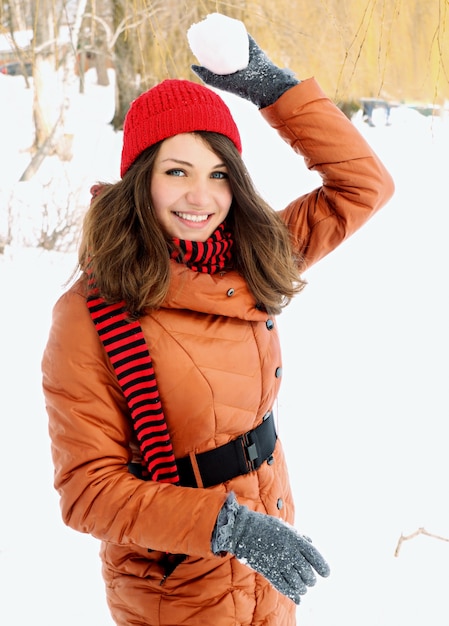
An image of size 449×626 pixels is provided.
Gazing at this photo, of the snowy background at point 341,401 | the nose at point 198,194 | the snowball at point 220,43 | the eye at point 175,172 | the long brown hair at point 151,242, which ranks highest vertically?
the snowball at point 220,43

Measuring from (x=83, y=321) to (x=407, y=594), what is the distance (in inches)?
74.6

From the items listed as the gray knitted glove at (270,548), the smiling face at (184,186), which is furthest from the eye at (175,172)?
the gray knitted glove at (270,548)

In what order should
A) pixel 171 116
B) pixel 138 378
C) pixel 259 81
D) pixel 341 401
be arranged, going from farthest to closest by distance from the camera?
pixel 341 401 → pixel 259 81 → pixel 171 116 → pixel 138 378

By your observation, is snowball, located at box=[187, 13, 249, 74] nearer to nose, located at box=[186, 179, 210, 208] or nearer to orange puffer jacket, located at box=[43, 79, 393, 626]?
orange puffer jacket, located at box=[43, 79, 393, 626]

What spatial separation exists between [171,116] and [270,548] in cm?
91

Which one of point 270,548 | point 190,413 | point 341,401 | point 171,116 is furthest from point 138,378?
point 341,401

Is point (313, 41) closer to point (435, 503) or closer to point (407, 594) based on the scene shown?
point (435, 503)

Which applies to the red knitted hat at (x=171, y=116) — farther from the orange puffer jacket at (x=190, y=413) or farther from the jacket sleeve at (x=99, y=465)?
the jacket sleeve at (x=99, y=465)

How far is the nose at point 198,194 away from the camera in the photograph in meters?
1.49

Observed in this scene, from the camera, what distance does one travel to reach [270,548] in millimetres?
1280

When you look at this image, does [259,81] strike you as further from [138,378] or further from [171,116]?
[138,378]

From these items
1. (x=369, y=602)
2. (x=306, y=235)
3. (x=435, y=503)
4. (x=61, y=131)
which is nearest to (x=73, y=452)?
(x=306, y=235)

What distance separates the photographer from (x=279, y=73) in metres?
1.65

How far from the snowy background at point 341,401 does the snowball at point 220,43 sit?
0.37m
